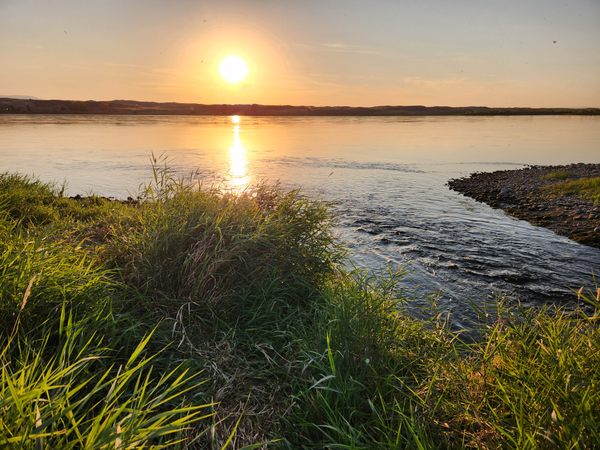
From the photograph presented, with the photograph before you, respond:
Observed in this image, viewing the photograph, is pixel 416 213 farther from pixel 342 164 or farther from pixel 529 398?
pixel 342 164

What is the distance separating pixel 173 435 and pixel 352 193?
16.6m

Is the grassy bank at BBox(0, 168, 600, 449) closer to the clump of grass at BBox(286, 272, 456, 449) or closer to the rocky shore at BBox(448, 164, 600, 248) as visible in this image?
the clump of grass at BBox(286, 272, 456, 449)

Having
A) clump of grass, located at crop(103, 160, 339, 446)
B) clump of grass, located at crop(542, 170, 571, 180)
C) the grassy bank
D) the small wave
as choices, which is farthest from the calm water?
clump of grass, located at crop(542, 170, 571, 180)

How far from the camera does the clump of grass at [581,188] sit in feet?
54.7

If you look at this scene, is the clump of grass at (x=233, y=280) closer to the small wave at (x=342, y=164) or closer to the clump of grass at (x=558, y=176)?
the clump of grass at (x=558, y=176)

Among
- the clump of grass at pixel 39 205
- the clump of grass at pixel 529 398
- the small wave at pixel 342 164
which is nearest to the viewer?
the clump of grass at pixel 529 398

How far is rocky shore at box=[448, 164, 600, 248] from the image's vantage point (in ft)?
41.6

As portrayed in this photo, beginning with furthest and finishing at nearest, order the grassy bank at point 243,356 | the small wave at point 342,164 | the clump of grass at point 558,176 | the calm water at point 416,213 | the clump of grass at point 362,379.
Result: 1. the small wave at point 342,164
2. the clump of grass at point 558,176
3. the calm water at point 416,213
4. the clump of grass at point 362,379
5. the grassy bank at point 243,356

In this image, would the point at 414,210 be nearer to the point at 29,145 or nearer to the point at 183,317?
the point at 183,317

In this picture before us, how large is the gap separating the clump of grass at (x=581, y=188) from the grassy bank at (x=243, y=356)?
51.8ft

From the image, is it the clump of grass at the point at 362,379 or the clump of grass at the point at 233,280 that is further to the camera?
the clump of grass at the point at 233,280

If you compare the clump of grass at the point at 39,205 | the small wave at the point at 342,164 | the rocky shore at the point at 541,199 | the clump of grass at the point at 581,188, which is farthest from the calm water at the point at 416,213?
the clump of grass at the point at 581,188

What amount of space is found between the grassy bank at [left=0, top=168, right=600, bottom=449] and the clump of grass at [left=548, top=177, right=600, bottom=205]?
15.8 metres

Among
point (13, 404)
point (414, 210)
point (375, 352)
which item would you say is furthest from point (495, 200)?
point (13, 404)
